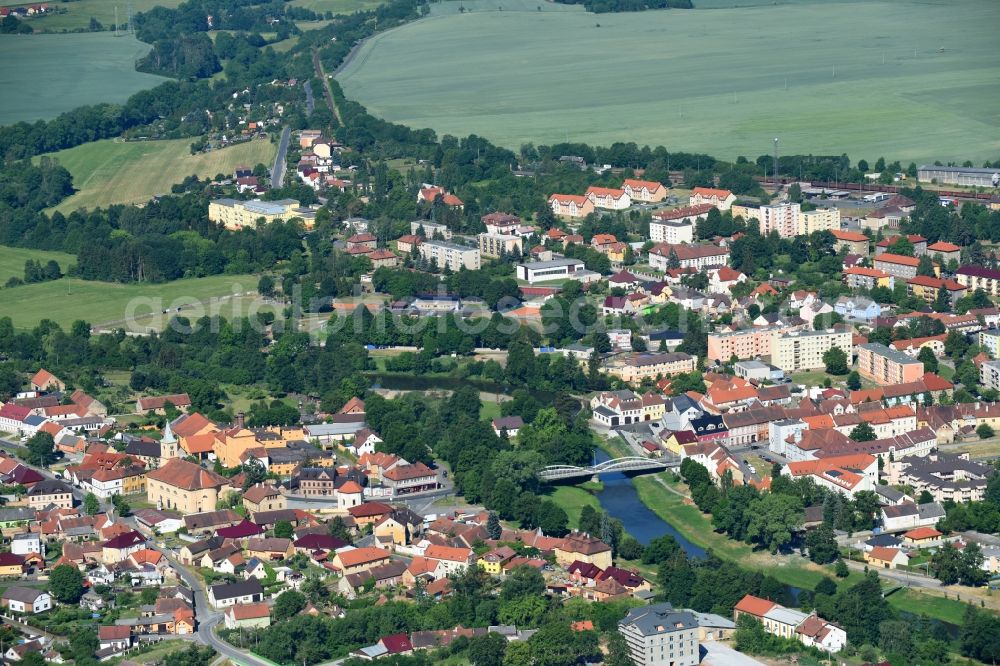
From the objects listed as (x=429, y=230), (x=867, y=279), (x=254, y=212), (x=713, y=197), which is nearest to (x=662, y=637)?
(x=867, y=279)

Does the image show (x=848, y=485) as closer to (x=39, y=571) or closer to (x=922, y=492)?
(x=922, y=492)

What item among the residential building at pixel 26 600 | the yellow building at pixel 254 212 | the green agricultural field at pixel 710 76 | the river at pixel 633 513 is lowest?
the green agricultural field at pixel 710 76

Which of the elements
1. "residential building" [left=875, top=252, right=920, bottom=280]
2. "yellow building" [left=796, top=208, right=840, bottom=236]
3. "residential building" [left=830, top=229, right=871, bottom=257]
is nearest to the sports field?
"yellow building" [left=796, top=208, right=840, bottom=236]

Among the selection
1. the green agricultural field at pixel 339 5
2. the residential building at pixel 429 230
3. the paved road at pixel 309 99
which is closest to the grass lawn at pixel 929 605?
the residential building at pixel 429 230

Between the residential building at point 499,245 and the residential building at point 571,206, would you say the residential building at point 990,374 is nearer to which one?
the residential building at point 499,245

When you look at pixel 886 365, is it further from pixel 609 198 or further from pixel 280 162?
pixel 280 162
